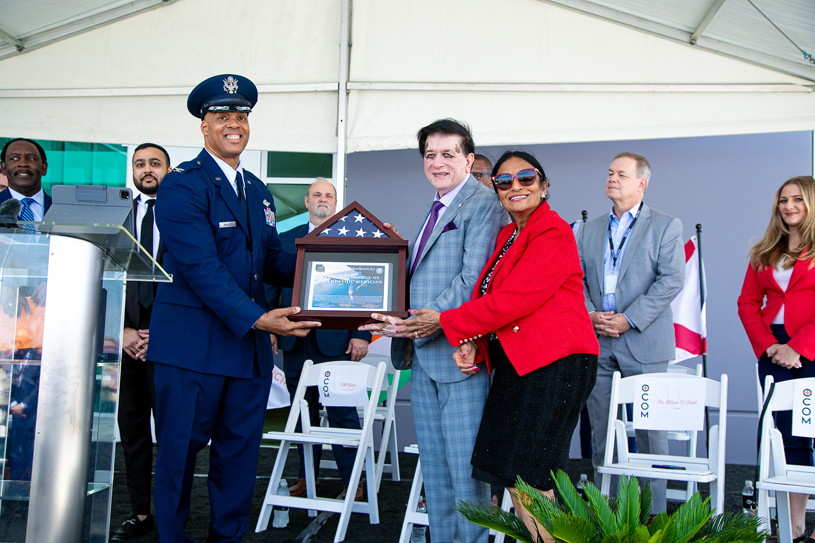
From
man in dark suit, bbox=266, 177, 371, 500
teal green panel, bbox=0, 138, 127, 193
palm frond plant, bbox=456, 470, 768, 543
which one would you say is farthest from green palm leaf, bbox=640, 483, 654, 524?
teal green panel, bbox=0, 138, 127, 193

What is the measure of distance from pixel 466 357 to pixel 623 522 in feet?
3.32

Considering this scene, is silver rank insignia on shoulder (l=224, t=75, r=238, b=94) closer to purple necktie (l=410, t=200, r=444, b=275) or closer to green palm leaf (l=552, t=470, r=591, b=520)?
purple necktie (l=410, t=200, r=444, b=275)

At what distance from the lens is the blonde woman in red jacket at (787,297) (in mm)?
3584

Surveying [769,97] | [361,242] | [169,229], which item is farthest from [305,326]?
[769,97]

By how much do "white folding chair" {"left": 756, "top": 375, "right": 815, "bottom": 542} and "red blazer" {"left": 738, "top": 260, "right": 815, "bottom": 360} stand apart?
46 centimetres

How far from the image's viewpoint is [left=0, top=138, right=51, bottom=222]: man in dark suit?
4105 millimetres

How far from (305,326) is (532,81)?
10.7 ft

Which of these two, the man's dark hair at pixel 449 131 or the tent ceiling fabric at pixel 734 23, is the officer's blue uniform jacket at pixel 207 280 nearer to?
the man's dark hair at pixel 449 131

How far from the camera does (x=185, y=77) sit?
17.5ft

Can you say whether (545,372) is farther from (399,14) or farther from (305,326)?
(399,14)

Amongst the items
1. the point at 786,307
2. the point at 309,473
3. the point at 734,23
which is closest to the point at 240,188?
the point at 309,473

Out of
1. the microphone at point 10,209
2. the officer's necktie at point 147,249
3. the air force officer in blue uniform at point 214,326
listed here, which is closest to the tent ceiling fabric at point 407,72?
the officer's necktie at point 147,249

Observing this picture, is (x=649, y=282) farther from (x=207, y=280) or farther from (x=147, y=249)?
(x=147, y=249)

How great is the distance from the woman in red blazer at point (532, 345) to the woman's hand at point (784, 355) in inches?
74.6
